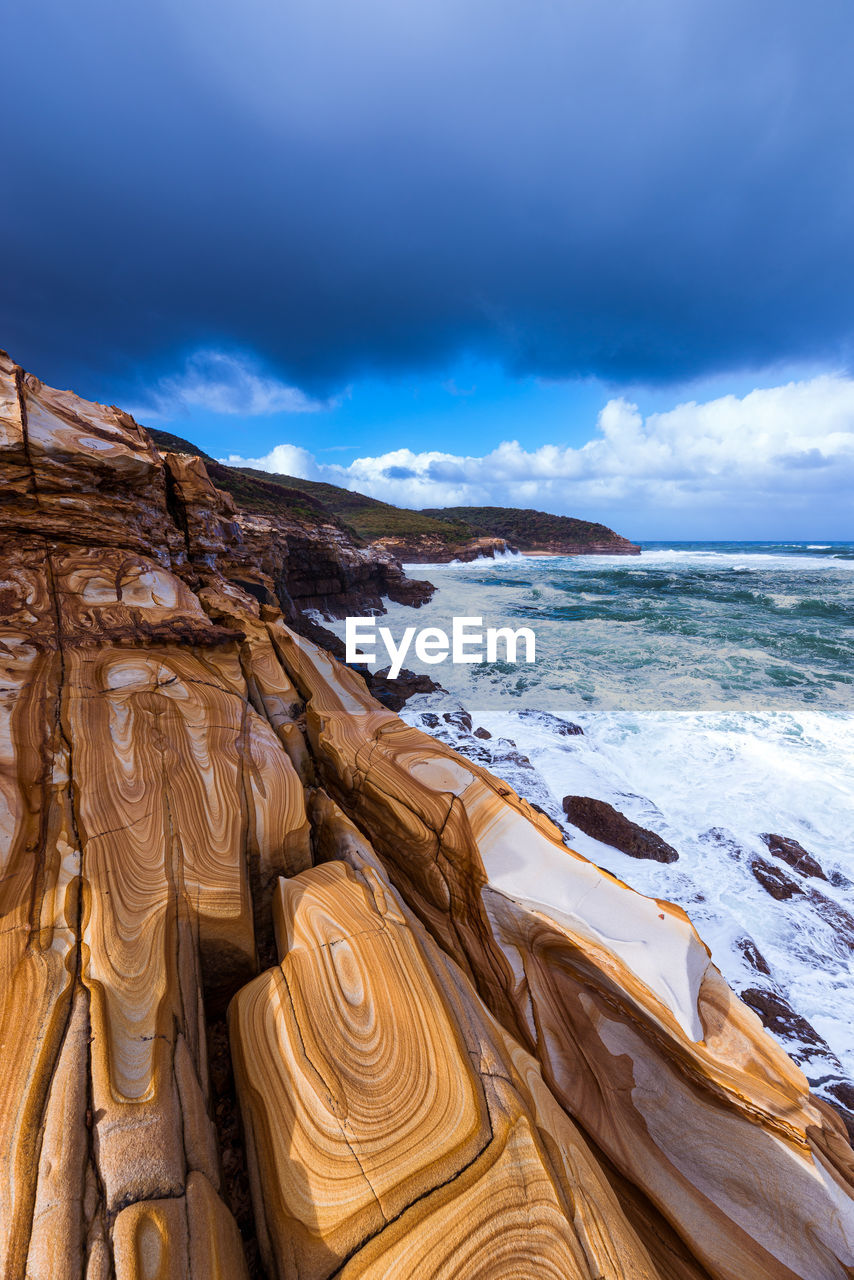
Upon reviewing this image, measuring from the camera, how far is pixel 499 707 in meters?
10.4

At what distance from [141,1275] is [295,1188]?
50 cm

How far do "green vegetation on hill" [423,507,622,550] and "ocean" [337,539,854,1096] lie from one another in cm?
5563

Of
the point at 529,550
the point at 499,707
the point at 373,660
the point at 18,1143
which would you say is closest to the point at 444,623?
the point at 373,660

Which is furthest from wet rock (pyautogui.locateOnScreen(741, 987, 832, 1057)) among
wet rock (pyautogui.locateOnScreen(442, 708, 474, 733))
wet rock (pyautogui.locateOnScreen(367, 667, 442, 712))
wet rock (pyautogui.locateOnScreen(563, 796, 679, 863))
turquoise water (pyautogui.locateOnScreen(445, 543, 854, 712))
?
wet rock (pyautogui.locateOnScreen(367, 667, 442, 712))

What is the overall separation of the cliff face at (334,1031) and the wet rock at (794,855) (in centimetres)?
393

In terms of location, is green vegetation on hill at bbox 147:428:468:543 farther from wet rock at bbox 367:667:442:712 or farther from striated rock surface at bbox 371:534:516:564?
wet rock at bbox 367:667:442:712

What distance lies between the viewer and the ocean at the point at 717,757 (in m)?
4.37

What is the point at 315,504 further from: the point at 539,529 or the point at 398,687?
the point at 539,529

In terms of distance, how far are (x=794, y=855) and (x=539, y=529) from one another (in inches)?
2983

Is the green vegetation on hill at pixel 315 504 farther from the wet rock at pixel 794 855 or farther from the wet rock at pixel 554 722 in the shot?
the wet rock at pixel 794 855

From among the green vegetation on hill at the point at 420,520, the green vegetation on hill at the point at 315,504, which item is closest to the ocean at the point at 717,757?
the green vegetation on hill at the point at 315,504

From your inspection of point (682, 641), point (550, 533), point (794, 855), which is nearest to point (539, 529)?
point (550, 533)

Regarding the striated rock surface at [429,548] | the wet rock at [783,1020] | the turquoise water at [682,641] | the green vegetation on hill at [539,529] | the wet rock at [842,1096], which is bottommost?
the wet rock at [842,1096]

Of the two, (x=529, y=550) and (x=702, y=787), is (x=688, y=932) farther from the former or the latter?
(x=529, y=550)
